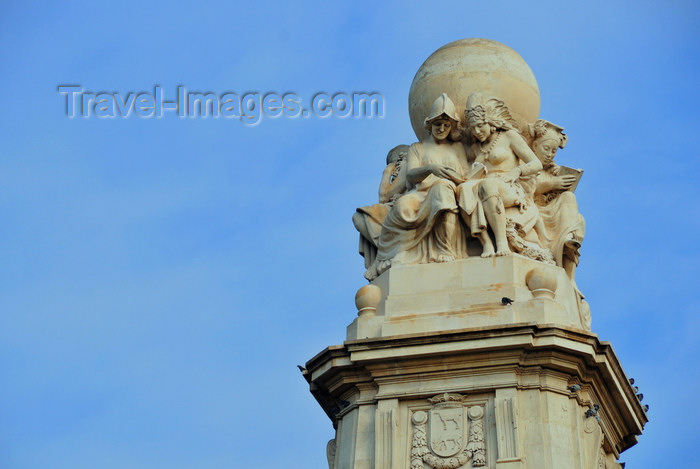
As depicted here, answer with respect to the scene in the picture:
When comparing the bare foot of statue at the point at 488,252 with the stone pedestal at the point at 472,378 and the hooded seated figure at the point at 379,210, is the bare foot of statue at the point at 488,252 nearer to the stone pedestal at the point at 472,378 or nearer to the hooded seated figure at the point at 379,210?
the stone pedestal at the point at 472,378

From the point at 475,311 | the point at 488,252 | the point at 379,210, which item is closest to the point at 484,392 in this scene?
the point at 475,311

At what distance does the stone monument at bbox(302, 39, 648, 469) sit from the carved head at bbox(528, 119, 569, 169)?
0.08 ft

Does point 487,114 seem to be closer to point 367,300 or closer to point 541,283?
point 541,283

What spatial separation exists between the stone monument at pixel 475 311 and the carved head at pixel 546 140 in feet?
0.08

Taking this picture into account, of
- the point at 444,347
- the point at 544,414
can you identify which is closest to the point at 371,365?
the point at 444,347

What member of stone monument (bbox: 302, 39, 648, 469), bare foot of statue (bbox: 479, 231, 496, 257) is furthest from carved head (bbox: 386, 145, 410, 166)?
bare foot of statue (bbox: 479, 231, 496, 257)

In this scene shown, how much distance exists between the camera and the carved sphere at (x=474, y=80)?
30.2 metres

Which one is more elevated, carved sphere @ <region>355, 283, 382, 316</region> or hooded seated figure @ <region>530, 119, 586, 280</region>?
hooded seated figure @ <region>530, 119, 586, 280</region>

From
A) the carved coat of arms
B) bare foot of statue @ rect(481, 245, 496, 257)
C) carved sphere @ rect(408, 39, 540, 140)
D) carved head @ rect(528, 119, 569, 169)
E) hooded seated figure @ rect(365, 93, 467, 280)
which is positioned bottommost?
the carved coat of arms

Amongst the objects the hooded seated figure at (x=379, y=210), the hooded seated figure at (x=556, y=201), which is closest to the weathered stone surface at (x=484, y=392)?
the hooded seated figure at (x=556, y=201)

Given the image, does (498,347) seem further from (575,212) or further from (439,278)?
(575,212)

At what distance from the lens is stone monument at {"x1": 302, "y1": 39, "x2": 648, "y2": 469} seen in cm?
2603

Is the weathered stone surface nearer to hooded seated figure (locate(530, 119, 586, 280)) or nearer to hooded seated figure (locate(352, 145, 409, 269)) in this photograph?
hooded seated figure (locate(530, 119, 586, 280))

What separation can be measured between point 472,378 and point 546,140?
5.64 meters
